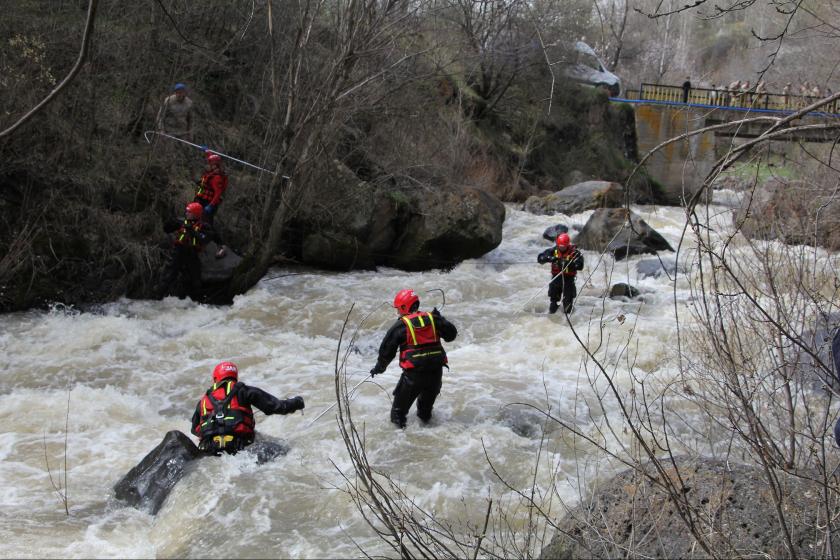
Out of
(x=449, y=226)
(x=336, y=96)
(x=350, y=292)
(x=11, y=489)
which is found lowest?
(x=11, y=489)

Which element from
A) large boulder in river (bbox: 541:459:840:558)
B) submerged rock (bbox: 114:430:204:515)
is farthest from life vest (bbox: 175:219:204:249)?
large boulder in river (bbox: 541:459:840:558)

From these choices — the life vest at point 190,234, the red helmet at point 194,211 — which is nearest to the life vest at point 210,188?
the red helmet at point 194,211

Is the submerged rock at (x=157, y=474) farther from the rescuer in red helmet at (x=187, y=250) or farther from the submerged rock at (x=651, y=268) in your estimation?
the submerged rock at (x=651, y=268)

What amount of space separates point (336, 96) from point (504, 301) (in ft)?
14.2

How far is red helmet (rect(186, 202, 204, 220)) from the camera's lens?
435 inches

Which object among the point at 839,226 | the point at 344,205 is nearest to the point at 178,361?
the point at 344,205

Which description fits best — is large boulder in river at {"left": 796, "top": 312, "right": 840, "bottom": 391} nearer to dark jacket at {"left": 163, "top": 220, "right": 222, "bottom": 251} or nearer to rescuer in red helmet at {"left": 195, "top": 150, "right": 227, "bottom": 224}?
dark jacket at {"left": 163, "top": 220, "right": 222, "bottom": 251}

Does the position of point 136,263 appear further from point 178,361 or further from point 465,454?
point 465,454

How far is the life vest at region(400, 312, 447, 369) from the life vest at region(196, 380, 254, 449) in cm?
157

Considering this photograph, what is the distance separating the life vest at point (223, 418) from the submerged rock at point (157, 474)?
166 mm

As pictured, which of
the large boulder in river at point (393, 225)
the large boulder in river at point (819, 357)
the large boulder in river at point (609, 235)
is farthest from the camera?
the large boulder in river at point (609, 235)

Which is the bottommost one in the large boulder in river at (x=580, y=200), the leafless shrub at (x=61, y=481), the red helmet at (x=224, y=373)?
the leafless shrub at (x=61, y=481)

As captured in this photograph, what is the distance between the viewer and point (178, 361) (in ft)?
30.9

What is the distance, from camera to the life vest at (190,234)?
11.0 metres
